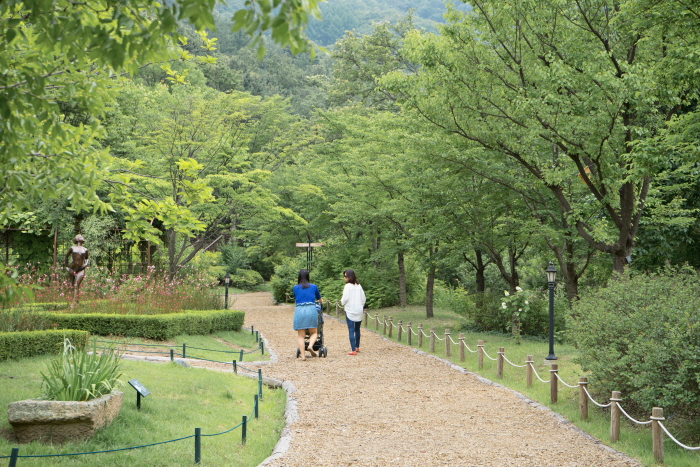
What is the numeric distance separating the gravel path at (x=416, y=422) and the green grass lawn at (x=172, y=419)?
1.51 ft

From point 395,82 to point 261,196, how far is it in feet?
30.9

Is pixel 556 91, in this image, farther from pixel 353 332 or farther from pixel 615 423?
pixel 615 423

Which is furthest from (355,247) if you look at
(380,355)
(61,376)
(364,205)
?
(61,376)

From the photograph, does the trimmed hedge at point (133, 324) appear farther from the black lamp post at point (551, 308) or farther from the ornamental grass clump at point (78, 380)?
the black lamp post at point (551, 308)

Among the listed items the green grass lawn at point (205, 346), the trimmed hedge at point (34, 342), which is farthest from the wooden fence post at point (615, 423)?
the green grass lawn at point (205, 346)

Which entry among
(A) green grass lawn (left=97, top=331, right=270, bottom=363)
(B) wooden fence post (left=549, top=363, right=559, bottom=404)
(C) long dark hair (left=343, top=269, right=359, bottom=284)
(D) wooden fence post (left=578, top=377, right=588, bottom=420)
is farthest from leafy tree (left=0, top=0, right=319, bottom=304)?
(C) long dark hair (left=343, top=269, right=359, bottom=284)

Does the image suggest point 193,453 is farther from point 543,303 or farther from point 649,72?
point 543,303

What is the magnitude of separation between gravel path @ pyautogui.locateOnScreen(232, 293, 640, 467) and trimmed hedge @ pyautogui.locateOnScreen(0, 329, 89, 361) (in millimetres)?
3328

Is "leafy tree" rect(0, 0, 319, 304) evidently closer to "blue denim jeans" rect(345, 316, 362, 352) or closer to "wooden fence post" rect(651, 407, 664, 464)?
"wooden fence post" rect(651, 407, 664, 464)

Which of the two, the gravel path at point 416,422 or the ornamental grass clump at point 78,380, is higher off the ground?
the ornamental grass clump at point 78,380

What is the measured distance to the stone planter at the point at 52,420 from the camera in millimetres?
5543

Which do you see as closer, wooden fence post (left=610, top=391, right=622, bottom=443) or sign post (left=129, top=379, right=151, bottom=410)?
sign post (left=129, top=379, right=151, bottom=410)

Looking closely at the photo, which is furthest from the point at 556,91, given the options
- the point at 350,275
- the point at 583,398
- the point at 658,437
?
the point at 658,437

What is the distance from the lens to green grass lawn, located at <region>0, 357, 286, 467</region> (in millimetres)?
5496
